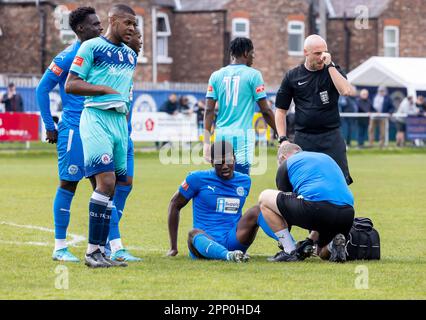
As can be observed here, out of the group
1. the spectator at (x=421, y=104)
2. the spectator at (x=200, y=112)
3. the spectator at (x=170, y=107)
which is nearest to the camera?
the spectator at (x=170, y=107)

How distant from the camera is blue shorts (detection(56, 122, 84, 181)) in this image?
34.9 feet

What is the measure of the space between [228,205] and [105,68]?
6.46ft

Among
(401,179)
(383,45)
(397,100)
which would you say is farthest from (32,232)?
(383,45)

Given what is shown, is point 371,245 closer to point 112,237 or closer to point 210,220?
point 210,220

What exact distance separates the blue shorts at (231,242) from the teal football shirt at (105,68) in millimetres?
1673

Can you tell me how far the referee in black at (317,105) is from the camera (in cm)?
1161

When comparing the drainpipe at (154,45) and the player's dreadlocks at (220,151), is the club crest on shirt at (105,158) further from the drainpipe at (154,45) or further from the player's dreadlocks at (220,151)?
the drainpipe at (154,45)

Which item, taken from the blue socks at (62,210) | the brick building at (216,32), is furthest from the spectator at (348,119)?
the blue socks at (62,210)

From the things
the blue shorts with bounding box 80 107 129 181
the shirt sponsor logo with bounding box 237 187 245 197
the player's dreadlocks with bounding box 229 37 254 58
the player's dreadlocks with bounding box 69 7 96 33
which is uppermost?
the player's dreadlocks with bounding box 69 7 96 33

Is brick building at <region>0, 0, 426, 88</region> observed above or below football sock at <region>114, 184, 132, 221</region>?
above

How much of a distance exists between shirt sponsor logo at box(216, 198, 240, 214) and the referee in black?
96 centimetres

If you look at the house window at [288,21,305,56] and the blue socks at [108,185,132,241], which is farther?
the house window at [288,21,305,56]

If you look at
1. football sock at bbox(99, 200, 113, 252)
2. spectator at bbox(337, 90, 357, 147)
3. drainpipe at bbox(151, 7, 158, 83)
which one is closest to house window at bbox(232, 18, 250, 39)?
drainpipe at bbox(151, 7, 158, 83)

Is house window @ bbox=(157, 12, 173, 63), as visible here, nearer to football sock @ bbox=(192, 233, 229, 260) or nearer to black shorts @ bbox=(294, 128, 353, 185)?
black shorts @ bbox=(294, 128, 353, 185)
